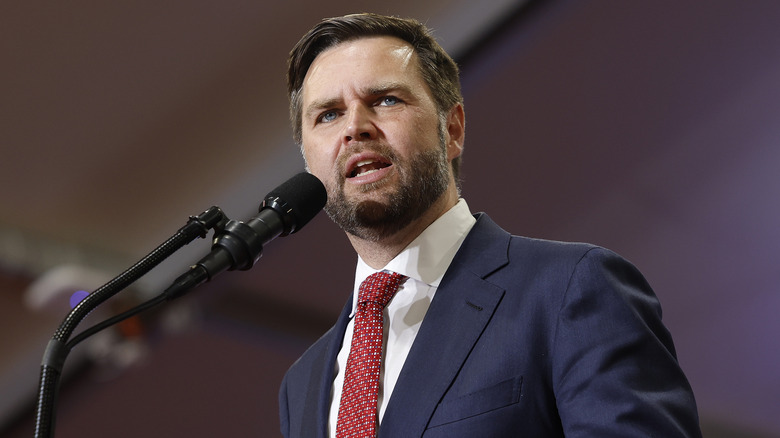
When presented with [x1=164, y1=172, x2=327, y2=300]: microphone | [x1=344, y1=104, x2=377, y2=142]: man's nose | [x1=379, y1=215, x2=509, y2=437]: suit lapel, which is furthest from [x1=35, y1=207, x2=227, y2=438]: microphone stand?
[x1=344, y1=104, x2=377, y2=142]: man's nose

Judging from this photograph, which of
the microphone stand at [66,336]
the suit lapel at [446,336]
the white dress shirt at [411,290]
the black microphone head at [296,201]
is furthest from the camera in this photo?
the white dress shirt at [411,290]

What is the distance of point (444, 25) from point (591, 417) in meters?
1.52

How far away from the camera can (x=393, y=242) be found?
4.77 feet

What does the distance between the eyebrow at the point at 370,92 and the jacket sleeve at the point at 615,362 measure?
520mm

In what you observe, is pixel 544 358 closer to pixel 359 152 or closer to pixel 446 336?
pixel 446 336

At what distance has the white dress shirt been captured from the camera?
1.29 metres

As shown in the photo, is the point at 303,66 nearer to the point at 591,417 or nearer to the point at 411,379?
the point at 411,379

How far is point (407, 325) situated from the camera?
133cm

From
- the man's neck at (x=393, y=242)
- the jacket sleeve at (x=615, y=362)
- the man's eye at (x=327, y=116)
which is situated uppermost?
the man's eye at (x=327, y=116)

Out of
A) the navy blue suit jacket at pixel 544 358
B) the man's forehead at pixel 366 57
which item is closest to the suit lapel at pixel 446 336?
the navy blue suit jacket at pixel 544 358

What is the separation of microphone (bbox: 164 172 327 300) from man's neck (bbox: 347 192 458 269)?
15.2 inches

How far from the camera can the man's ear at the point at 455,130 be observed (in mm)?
1626

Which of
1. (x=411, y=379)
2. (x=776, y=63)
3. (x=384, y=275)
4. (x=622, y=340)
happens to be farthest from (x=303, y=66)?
(x=776, y=63)

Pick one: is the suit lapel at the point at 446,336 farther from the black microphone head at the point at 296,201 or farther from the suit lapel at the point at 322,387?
the black microphone head at the point at 296,201
